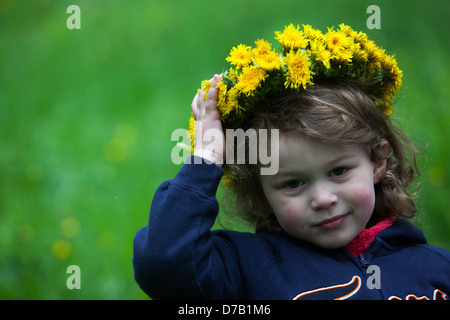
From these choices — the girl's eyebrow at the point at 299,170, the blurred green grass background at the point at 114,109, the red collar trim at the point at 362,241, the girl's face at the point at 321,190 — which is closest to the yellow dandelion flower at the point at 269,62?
the girl's face at the point at 321,190

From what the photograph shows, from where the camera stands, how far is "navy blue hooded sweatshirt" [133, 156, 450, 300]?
178 cm

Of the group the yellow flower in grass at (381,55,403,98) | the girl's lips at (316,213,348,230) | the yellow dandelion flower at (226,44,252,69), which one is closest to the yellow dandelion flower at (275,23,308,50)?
the yellow dandelion flower at (226,44,252,69)

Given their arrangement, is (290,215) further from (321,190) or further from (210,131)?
(210,131)

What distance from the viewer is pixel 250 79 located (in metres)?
1.90

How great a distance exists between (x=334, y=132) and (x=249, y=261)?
57cm

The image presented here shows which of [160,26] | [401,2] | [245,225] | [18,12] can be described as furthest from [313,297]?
[18,12]

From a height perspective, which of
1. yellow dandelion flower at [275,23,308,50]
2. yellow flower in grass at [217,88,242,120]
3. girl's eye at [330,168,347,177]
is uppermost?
yellow dandelion flower at [275,23,308,50]

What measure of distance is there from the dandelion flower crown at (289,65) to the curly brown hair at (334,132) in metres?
0.05

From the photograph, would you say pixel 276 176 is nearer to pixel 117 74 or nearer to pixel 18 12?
pixel 117 74

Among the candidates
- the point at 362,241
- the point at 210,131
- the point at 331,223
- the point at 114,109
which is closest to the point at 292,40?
the point at 210,131

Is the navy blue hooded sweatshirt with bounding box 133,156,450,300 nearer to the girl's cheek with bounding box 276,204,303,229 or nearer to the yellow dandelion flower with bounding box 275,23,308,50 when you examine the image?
the girl's cheek with bounding box 276,204,303,229

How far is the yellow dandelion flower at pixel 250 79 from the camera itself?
6.22 feet

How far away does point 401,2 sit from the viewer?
5445 millimetres

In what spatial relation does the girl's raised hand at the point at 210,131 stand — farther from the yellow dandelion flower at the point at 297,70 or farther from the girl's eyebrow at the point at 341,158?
the girl's eyebrow at the point at 341,158
